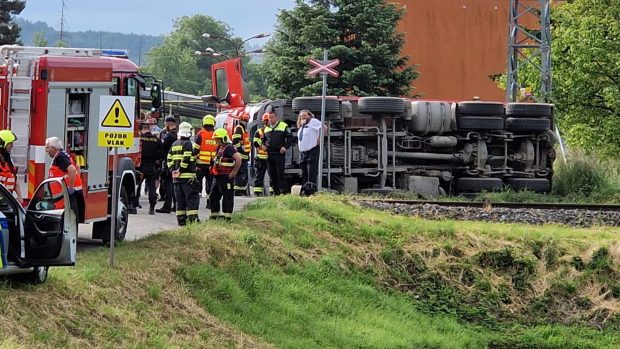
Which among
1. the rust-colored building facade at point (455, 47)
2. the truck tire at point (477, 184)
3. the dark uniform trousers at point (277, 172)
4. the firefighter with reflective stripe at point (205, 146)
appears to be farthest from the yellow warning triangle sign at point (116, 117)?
the rust-colored building facade at point (455, 47)

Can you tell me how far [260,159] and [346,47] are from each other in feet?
69.6

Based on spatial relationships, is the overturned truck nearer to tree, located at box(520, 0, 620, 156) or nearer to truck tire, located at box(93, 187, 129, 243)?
truck tire, located at box(93, 187, 129, 243)

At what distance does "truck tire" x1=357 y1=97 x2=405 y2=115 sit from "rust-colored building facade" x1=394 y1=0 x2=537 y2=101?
3225 centimetres

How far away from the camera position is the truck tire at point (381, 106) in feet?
77.4

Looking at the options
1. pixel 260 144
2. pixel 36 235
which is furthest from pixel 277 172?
pixel 36 235

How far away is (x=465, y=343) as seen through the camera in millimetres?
15586

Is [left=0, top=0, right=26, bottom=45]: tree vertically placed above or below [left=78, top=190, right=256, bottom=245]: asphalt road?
above

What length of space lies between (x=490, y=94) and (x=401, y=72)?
13.4 metres

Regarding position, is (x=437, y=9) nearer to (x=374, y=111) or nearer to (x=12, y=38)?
(x=12, y=38)

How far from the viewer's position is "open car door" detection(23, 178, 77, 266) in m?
10.5

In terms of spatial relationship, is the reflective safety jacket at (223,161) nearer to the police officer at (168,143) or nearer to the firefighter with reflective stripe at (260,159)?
the police officer at (168,143)

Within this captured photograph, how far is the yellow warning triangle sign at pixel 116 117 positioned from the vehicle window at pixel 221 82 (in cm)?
2229

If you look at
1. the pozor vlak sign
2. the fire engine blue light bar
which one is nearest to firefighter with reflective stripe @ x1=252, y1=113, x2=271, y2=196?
the fire engine blue light bar

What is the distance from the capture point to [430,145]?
2452 cm
